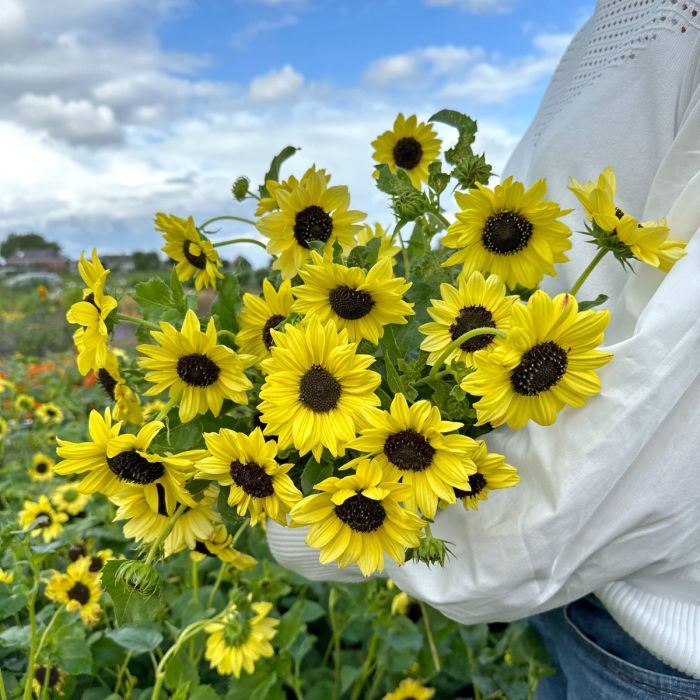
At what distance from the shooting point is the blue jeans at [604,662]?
0.63 m

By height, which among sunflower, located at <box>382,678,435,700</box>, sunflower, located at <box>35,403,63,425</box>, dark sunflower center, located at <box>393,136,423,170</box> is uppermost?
dark sunflower center, located at <box>393,136,423,170</box>

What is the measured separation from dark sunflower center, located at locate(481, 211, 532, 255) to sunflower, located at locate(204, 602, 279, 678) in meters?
0.67

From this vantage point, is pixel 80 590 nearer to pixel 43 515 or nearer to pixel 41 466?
pixel 43 515

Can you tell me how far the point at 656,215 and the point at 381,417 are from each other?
28cm

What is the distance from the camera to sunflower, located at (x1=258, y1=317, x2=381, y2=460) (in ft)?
1.52

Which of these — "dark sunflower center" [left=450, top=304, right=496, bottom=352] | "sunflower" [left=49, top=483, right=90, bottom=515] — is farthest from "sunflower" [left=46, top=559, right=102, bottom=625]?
"dark sunflower center" [left=450, top=304, right=496, bottom=352]

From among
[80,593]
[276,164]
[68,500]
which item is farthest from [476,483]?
[68,500]

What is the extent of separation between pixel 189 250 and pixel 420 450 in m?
0.28

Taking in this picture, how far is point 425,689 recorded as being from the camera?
123 centimetres

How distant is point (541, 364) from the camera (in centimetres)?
45

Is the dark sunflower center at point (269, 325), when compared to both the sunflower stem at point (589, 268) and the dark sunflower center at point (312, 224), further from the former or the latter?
the sunflower stem at point (589, 268)

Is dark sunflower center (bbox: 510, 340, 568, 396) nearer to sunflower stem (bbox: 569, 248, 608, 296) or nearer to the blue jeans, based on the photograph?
sunflower stem (bbox: 569, 248, 608, 296)

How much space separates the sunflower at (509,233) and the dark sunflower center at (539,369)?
10 cm

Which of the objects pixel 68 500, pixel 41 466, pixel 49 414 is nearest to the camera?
pixel 68 500
